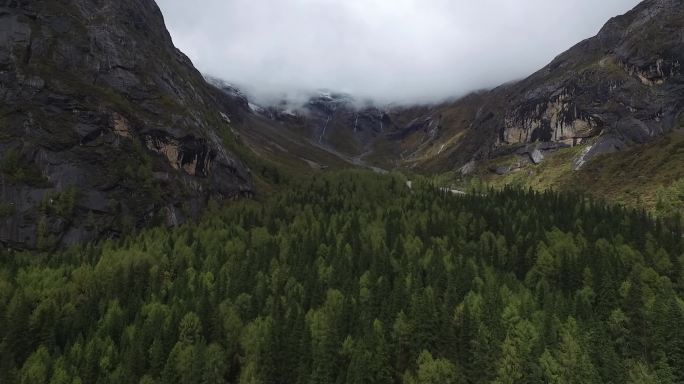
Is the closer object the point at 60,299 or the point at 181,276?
the point at 60,299

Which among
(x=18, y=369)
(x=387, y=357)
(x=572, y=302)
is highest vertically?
(x=572, y=302)

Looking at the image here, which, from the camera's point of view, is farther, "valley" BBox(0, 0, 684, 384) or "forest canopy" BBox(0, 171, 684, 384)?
"valley" BBox(0, 0, 684, 384)

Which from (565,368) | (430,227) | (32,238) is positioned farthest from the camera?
(430,227)

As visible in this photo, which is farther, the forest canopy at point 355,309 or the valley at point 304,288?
the valley at point 304,288

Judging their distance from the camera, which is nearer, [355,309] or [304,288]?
[355,309]

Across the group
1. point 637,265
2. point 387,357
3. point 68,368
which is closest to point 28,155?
point 68,368

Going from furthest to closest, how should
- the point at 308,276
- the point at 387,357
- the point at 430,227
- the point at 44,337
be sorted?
1. the point at 430,227
2. the point at 308,276
3. the point at 44,337
4. the point at 387,357

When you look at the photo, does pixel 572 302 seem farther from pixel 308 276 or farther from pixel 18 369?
pixel 18 369

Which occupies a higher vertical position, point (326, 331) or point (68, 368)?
point (326, 331)
